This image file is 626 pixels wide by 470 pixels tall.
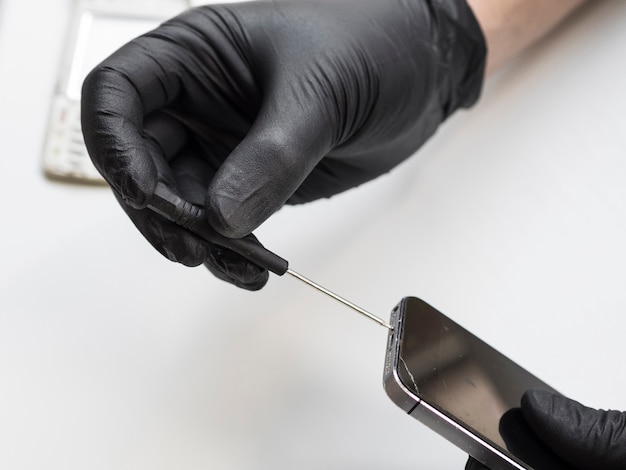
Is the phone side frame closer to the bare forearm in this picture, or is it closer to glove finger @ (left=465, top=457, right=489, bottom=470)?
glove finger @ (left=465, top=457, right=489, bottom=470)

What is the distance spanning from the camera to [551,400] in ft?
1.75

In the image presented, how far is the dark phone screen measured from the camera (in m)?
0.53

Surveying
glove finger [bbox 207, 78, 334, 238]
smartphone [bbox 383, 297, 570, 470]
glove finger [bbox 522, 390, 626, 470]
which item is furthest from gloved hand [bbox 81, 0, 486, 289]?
glove finger [bbox 522, 390, 626, 470]

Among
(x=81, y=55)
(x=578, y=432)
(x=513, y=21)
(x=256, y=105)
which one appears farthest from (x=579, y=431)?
(x=81, y=55)

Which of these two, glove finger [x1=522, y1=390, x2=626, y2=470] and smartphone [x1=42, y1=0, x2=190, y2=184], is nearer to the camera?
glove finger [x1=522, y1=390, x2=626, y2=470]

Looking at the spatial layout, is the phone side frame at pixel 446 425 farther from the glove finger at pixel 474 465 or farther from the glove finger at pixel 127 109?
the glove finger at pixel 127 109

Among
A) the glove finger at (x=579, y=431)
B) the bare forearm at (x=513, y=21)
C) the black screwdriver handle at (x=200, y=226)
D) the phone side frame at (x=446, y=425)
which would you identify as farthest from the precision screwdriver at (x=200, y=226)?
the bare forearm at (x=513, y=21)

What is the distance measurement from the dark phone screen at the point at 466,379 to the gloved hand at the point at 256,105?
0.47 feet

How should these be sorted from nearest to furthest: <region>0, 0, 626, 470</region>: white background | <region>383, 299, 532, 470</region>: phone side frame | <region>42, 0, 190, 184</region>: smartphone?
<region>383, 299, 532, 470</region>: phone side frame, <region>0, 0, 626, 470</region>: white background, <region>42, 0, 190, 184</region>: smartphone

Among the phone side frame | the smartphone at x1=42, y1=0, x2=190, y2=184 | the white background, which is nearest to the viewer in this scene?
the phone side frame

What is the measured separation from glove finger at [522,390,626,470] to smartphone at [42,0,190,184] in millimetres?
518

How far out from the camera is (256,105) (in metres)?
0.64

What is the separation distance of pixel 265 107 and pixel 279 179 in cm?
7

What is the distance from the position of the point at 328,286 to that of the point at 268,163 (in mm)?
220
